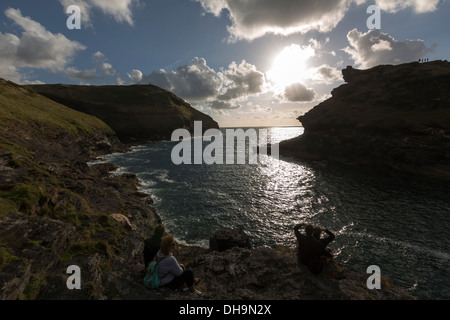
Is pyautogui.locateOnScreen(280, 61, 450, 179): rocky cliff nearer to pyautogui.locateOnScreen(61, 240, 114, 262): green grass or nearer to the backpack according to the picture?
the backpack

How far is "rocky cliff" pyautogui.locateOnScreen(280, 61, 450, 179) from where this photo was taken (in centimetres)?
5231

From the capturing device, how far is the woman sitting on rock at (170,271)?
8078 mm

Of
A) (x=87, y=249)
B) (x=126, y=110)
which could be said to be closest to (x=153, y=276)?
(x=87, y=249)

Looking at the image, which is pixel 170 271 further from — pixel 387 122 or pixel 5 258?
pixel 387 122

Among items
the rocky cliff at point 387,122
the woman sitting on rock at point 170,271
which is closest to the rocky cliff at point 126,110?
the rocky cliff at point 387,122

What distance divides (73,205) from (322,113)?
9029 cm

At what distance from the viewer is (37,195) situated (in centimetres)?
1501

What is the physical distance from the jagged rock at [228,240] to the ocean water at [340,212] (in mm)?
5789

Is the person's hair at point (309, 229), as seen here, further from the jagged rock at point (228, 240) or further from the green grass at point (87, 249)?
the green grass at point (87, 249)

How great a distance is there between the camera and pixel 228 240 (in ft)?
57.1

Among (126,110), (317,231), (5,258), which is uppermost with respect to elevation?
(126,110)

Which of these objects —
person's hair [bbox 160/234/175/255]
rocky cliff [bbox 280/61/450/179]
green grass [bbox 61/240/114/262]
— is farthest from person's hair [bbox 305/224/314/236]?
rocky cliff [bbox 280/61/450/179]

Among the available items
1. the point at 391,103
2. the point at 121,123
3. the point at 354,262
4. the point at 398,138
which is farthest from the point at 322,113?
the point at 121,123

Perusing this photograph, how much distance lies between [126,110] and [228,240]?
17174 cm
